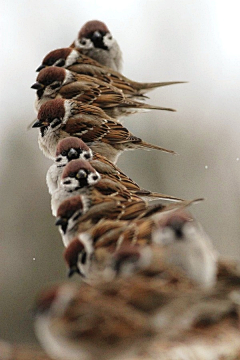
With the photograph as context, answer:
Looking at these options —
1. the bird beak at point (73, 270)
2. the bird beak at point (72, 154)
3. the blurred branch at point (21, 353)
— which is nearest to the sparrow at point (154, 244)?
the bird beak at point (73, 270)

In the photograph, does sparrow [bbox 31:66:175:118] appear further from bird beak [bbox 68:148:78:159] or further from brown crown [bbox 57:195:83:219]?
brown crown [bbox 57:195:83:219]

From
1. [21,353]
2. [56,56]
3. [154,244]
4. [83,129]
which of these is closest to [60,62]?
[56,56]

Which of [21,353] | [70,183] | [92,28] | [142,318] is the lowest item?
[21,353]

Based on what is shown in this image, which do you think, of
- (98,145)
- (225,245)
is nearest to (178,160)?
(225,245)

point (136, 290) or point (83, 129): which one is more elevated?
point (136, 290)

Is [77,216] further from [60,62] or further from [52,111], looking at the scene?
[60,62]

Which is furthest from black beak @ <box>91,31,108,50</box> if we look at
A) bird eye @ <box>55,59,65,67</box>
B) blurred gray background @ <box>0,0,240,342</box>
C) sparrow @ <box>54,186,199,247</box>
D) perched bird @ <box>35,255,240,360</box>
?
blurred gray background @ <box>0,0,240,342</box>

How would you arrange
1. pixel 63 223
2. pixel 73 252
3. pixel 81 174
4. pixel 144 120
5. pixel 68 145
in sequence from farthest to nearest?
pixel 144 120 → pixel 68 145 → pixel 81 174 → pixel 63 223 → pixel 73 252
